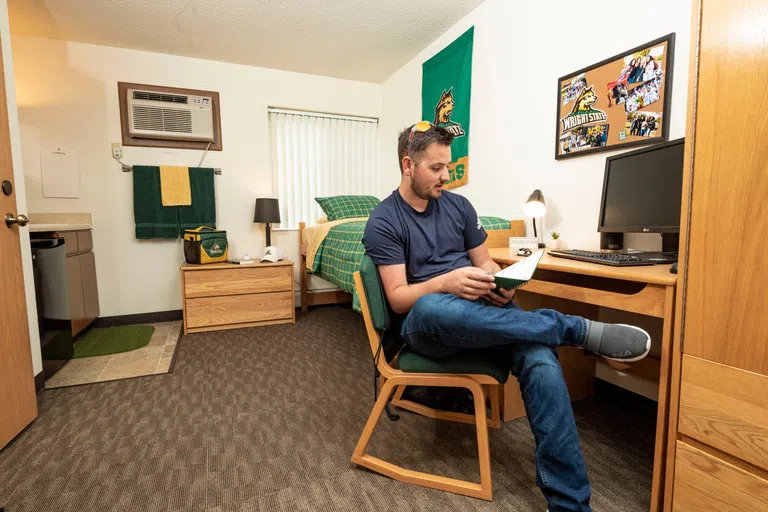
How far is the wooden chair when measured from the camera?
3.73 ft

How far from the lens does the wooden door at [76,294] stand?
249 cm

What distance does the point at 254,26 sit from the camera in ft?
9.20

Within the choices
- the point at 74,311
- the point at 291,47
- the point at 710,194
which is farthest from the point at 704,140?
the point at 74,311

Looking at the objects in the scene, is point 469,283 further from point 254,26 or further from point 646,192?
point 254,26

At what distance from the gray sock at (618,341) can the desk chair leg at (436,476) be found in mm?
351

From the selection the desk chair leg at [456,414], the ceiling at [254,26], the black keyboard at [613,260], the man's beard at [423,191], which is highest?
the ceiling at [254,26]

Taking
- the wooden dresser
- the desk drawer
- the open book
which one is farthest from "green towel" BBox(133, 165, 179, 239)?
the open book

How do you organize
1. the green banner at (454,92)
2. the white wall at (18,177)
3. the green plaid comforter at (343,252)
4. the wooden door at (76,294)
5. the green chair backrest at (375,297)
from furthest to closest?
the green banner at (454,92) → the wooden door at (76,294) → the green plaid comforter at (343,252) → the white wall at (18,177) → the green chair backrest at (375,297)

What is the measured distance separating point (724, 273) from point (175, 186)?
11.7ft

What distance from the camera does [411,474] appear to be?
3.98 feet

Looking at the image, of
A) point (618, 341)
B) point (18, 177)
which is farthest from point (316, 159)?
point (618, 341)

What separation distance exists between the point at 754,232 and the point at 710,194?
4.7 inches

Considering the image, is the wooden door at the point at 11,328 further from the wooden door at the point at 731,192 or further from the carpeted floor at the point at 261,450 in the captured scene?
the wooden door at the point at 731,192

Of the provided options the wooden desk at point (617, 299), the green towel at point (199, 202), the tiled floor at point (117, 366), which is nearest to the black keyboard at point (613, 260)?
the wooden desk at point (617, 299)
